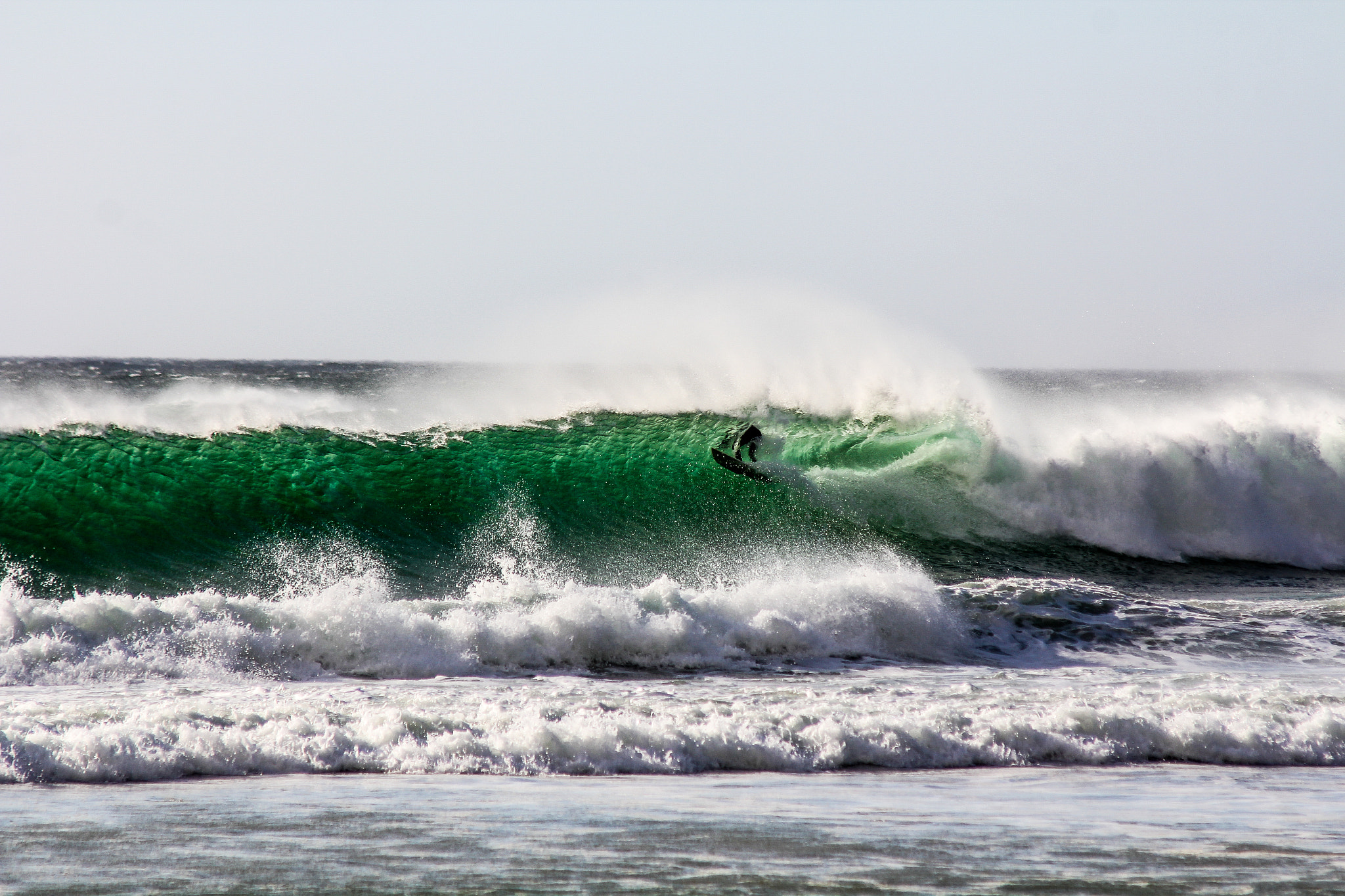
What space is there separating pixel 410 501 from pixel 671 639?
4.81 m

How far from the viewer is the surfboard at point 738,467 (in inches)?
512

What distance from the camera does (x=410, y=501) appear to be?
38.7 feet

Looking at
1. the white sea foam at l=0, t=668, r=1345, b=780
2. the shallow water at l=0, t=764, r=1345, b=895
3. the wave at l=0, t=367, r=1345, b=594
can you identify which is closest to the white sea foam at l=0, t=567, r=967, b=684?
the white sea foam at l=0, t=668, r=1345, b=780

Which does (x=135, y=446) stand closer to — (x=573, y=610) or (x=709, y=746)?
(x=573, y=610)

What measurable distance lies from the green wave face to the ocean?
6 centimetres

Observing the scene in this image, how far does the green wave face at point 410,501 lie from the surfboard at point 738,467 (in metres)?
0.14

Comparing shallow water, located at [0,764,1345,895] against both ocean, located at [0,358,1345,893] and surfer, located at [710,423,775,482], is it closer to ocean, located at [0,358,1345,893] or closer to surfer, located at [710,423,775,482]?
ocean, located at [0,358,1345,893]

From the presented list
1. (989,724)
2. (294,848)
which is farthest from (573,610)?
(294,848)

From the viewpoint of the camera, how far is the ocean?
434cm

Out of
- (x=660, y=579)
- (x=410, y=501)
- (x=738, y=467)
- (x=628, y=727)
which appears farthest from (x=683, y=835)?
(x=738, y=467)

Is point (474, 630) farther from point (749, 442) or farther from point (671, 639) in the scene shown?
point (749, 442)

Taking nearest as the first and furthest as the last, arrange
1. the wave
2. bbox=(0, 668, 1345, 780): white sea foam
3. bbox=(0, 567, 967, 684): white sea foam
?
bbox=(0, 668, 1345, 780): white sea foam → bbox=(0, 567, 967, 684): white sea foam → the wave

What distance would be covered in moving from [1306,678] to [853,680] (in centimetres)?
346

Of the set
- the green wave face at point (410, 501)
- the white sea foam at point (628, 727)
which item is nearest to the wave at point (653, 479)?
the green wave face at point (410, 501)
